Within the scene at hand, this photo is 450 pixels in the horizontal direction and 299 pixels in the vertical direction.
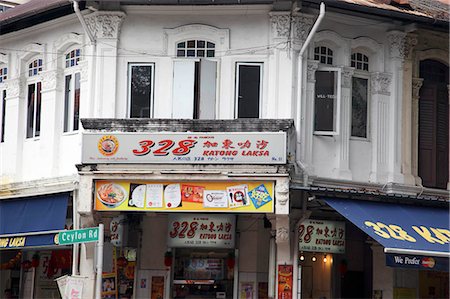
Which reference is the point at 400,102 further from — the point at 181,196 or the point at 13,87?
the point at 13,87

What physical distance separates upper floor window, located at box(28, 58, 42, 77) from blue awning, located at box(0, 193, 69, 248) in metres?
3.23

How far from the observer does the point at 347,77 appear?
2438cm

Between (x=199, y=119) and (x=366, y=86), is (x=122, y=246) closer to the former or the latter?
(x=199, y=119)

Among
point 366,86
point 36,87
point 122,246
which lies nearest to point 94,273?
point 122,246

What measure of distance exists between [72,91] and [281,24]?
17.7 ft

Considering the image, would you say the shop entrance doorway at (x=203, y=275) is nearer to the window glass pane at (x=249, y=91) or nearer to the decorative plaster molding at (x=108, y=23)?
the window glass pane at (x=249, y=91)

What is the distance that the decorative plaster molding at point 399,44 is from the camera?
24.8m

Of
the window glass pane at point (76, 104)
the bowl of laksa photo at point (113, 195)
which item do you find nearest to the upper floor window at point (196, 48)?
the window glass pane at point (76, 104)

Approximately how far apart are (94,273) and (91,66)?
15.6 ft

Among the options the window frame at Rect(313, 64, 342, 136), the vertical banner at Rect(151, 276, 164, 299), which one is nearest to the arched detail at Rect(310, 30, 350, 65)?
the window frame at Rect(313, 64, 342, 136)

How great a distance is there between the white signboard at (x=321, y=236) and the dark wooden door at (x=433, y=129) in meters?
2.66

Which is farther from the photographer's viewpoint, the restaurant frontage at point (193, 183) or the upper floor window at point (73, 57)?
the upper floor window at point (73, 57)

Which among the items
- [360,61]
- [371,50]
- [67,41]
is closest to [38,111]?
[67,41]

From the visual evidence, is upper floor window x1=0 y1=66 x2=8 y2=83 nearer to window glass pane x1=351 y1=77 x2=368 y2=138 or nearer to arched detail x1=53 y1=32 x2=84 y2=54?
arched detail x1=53 y1=32 x2=84 y2=54
